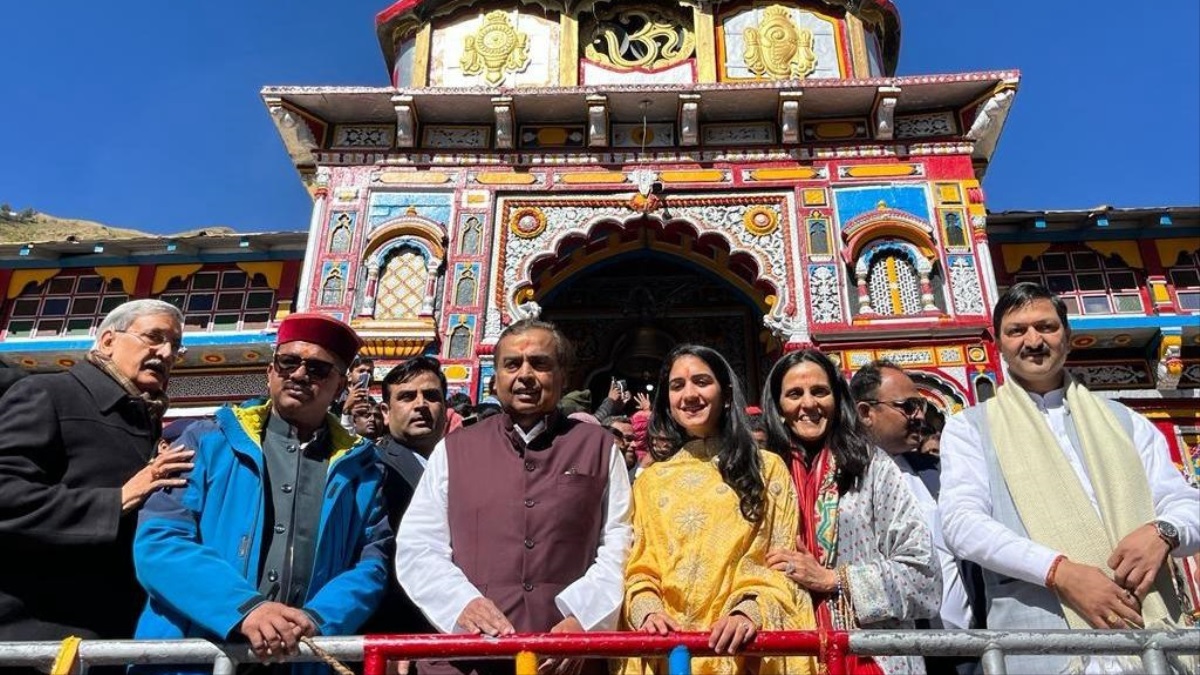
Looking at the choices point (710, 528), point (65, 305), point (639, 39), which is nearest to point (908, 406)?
point (710, 528)

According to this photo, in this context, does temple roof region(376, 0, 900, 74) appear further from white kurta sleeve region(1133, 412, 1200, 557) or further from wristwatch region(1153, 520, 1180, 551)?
wristwatch region(1153, 520, 1180, 551)

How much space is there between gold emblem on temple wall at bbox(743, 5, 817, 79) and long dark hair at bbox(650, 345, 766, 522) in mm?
8083

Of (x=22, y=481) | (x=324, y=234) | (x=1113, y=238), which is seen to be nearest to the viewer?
(x=22, y=481)

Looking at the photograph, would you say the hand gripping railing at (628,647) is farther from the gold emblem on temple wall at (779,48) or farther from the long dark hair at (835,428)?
the gold emblem on temple wall at (779,48)

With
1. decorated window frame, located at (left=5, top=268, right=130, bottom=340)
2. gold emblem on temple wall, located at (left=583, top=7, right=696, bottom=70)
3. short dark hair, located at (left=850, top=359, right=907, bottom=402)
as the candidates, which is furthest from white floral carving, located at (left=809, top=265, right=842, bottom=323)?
decorated window frame, located at (left=5, top=268, right=130, bottom=340)

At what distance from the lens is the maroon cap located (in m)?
2.86

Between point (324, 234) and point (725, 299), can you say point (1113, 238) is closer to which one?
point (725, 299)

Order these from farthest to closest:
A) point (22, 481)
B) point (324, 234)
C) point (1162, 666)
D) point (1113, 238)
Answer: point (1113, 238), point (324, 234), point (22, 481), point (1162, 666)

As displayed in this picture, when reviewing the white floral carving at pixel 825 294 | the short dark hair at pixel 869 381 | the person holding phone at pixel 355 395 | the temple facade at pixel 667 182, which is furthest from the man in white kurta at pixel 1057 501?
the white floral carving at pixel 825 294

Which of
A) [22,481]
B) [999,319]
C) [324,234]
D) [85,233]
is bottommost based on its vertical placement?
[22,481]

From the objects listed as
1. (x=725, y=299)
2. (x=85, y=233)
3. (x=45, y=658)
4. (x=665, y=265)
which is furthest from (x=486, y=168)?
(x=85, y=233)

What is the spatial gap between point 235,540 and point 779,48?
9.42 m

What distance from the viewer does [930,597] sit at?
259cm

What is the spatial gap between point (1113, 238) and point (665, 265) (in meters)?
5.44
